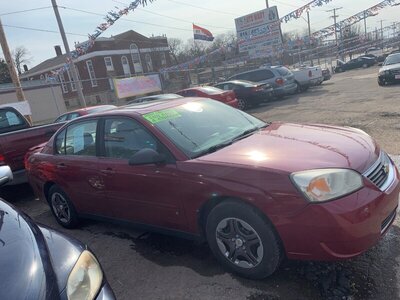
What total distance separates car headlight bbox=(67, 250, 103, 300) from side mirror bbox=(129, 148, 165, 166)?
115 cm

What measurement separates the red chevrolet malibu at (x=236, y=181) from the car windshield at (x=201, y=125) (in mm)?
11

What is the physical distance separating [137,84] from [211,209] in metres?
20.6

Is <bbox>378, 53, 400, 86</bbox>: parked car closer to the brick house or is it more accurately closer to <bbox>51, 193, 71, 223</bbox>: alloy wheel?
<bbox>51, 193, 71, 223</bbox>: alloy wheel

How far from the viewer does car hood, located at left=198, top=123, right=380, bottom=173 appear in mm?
2887

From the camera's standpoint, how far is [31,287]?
177 centimetres

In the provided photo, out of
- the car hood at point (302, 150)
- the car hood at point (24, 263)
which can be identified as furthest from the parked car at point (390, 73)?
→ the car hood at point (24, 263)

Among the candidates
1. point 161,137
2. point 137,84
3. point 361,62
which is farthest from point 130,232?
point 361,62

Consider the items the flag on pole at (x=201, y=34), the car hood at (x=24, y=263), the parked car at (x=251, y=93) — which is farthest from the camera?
the flag on pole at (x=201, y=34)

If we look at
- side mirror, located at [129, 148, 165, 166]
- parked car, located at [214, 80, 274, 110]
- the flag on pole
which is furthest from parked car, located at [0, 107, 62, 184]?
the flag on pole

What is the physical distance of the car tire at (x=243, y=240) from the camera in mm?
2881

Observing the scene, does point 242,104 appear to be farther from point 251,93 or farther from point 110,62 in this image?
point 110,62

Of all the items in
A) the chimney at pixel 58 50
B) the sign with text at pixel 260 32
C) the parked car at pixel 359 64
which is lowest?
the parked car at pixel 359 64

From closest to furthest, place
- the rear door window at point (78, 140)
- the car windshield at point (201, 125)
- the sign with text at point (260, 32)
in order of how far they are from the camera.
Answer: the car windshield at point (201, 125) → the rear door window at point (78, 140) → the sign with text at point (260, 32)

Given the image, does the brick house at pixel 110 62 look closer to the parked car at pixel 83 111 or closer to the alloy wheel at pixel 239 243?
the parked car at pixel 83 111
